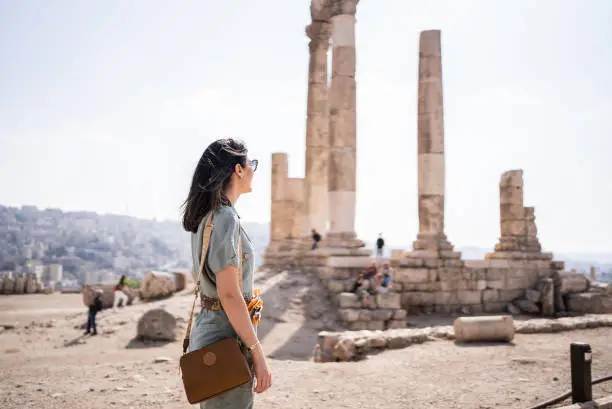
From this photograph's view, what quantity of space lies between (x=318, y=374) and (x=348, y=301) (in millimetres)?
7261

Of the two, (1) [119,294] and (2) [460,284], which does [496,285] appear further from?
(1) [119,294]

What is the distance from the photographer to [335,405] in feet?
21.0

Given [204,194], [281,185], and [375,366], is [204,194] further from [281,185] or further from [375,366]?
[281,185]

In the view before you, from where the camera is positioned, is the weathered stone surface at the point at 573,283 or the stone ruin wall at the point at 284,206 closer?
the weathered stone surface at the point at 573,283

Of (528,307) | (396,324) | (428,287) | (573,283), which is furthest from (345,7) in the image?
(573,283)

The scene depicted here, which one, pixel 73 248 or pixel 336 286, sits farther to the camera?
pixel 73 248

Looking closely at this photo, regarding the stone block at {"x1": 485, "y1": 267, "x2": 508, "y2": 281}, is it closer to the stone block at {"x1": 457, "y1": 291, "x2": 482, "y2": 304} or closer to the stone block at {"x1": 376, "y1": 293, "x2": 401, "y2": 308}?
the stone block at {"x1": 457, "y1": 291, "x2": 482, "y2": 304}

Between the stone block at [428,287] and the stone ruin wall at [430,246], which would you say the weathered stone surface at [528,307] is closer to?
the stone ruin wall at [430,246]

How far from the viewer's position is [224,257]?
2893mm

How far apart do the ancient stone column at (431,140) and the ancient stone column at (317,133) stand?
536 centimetres

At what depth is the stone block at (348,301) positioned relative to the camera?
1505cm

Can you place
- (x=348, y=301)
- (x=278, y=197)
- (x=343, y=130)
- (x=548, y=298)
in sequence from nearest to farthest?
(x=348, y=301)
(x=548, y=298)
(x=343, y=130)
(x=278, y=197)

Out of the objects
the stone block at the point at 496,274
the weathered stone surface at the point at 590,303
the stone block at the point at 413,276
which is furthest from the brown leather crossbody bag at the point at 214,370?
the weathered stone surface at the point at 590,303

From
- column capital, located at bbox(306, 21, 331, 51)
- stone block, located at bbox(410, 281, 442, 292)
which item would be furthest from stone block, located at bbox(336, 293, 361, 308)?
column capital, located at bbox(306, 21, 331, 51)
